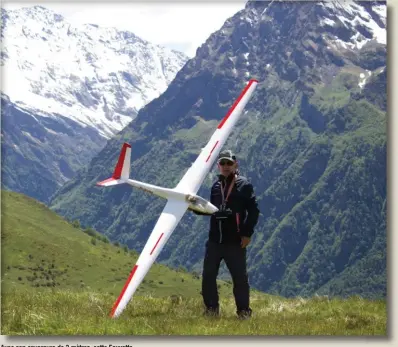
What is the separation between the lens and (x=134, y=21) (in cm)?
2156

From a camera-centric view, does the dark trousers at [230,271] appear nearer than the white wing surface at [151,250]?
No

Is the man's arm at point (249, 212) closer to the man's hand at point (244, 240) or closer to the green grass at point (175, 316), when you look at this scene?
the man's hand at point (244, 240)

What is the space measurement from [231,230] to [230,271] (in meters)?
1.11

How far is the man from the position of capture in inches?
634

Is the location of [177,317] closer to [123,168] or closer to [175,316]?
[175,316]

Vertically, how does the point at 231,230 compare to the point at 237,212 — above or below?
below

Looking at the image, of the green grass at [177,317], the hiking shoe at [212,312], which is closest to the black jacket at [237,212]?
the hiking shoe at [212,312]

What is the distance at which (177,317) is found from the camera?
15727mm

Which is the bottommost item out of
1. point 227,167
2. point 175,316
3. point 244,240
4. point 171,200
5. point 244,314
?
point 175,316

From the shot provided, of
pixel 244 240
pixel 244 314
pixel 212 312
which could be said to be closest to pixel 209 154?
pixel 244 240

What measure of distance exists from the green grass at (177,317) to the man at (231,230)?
2.06ft

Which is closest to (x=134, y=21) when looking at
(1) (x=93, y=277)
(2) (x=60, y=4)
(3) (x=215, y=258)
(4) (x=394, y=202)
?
(2) (x=60, y=4)

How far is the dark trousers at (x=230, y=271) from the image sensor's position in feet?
53.7

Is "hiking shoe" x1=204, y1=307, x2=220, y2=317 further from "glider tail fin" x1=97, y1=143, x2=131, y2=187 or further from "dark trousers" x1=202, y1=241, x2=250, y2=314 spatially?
"glider tail fin" x1=97, y1=143, x2=131, y2=187
